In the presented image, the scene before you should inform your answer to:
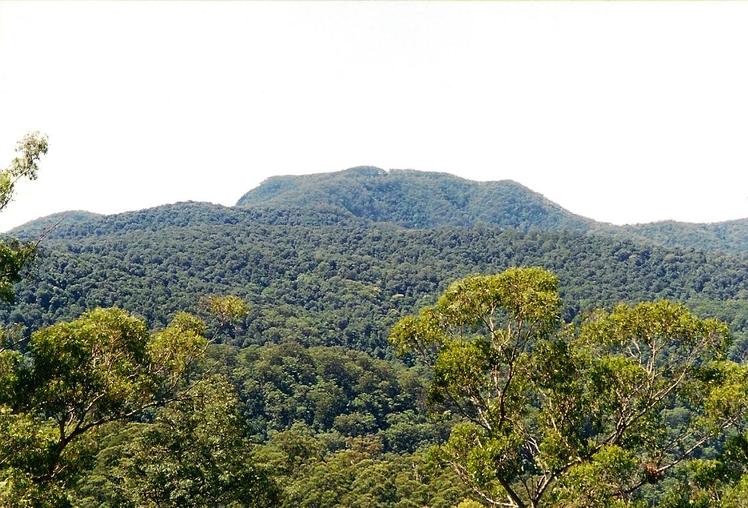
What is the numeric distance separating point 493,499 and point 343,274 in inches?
7028

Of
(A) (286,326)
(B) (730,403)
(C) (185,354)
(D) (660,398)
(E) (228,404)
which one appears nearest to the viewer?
(B) (730,403)

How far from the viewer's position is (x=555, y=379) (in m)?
12.5

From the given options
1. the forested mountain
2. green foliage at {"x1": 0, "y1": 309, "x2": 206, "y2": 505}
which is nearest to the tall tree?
green foliage at {"x1": 0, "y1": 309, "x2": 206, "y2": 505}

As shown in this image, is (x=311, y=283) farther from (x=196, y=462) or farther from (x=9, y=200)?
(x=9, y=200)

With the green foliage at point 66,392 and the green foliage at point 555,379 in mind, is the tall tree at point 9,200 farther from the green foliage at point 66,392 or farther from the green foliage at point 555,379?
the green foliage at point 555,379

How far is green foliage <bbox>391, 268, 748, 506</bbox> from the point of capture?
37.6ft

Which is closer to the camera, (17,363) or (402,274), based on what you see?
(17,363)

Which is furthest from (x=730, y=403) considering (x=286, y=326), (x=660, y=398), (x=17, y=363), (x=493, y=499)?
(x=286, y=326)

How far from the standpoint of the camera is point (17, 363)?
12711 mm

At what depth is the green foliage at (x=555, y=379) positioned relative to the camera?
1145 cm

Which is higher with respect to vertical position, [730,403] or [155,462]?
[730,403]

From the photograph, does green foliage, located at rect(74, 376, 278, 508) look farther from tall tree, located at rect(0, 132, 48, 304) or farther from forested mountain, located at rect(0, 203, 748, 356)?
forested mountain, located at rect(0, 203, 748, 356)

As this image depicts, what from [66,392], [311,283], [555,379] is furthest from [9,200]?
[311,283]

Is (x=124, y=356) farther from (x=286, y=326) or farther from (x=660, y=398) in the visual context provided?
(x=286, y=326)
